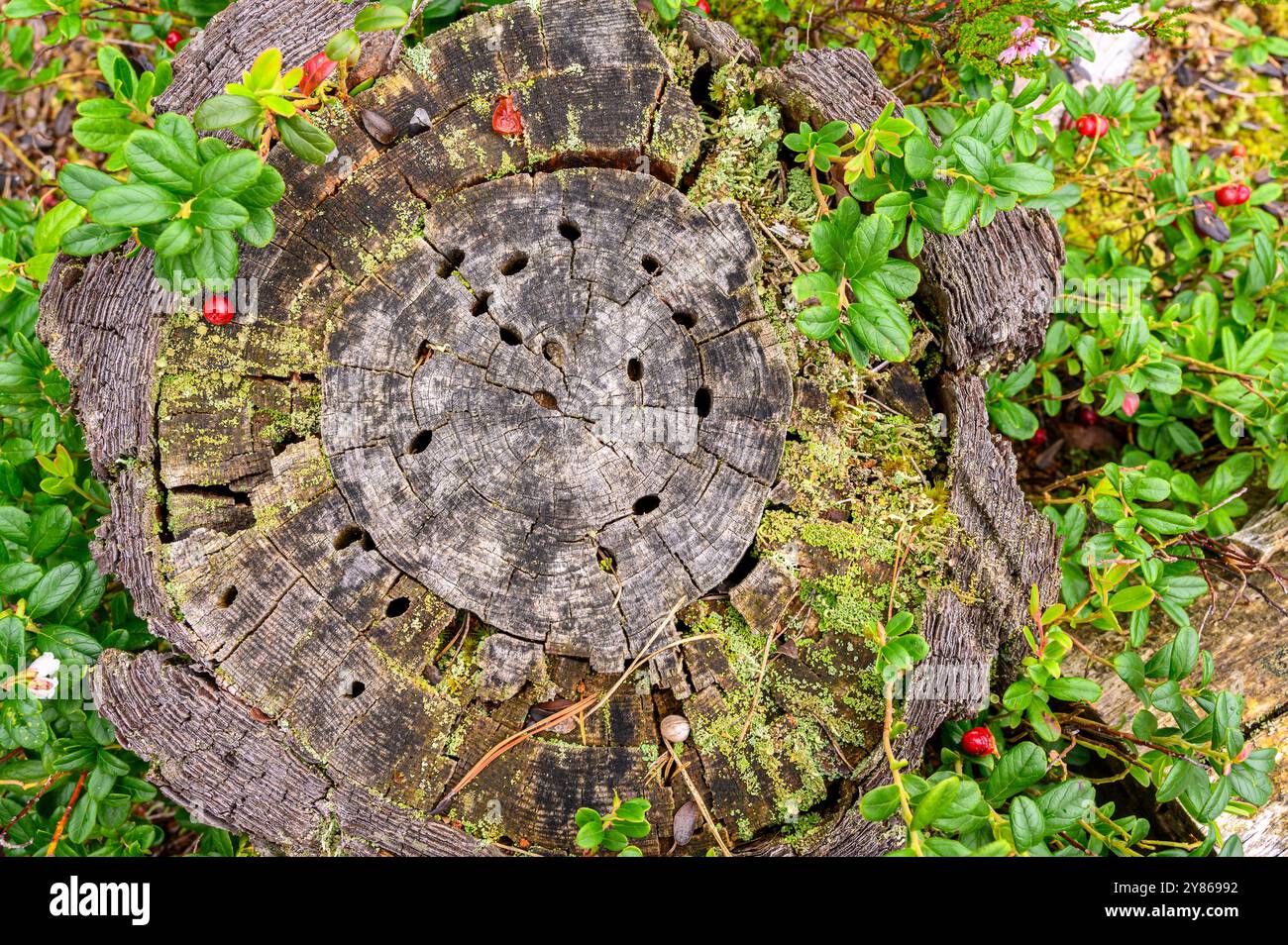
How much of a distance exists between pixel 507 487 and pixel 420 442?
0.94 feet

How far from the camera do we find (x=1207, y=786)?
2.36 m

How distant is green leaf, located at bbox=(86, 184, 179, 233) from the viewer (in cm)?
190

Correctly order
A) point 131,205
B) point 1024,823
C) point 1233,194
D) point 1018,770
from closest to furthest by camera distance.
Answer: point 131,205, point 1024,823, point 1018,770, point 1233,194

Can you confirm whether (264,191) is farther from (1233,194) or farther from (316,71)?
(1233,194)

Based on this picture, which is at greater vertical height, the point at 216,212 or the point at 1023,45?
the point at 1023,45

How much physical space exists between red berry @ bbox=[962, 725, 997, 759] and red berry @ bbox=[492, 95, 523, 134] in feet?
7.37

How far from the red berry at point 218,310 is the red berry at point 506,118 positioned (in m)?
0.89

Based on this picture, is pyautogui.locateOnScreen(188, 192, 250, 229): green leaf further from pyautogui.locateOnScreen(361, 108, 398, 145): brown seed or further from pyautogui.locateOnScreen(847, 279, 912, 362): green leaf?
pyautogui.locateOnScreen(847, 279, 912, 362): green leaf

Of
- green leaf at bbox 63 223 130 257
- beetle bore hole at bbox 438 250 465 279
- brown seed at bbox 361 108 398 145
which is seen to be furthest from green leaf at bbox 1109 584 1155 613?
green leaf at bbox 63 223 130 257

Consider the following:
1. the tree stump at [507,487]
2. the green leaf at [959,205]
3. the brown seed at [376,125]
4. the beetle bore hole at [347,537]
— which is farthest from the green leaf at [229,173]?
the green leaf at [959,205]

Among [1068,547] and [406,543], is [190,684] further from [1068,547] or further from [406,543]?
[1068,547]

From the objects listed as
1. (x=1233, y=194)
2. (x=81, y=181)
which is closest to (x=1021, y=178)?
(x=1233, y=194)

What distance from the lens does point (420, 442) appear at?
2365 millimetres

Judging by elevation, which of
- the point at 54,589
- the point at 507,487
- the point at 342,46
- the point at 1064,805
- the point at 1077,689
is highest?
the point at 342,46
